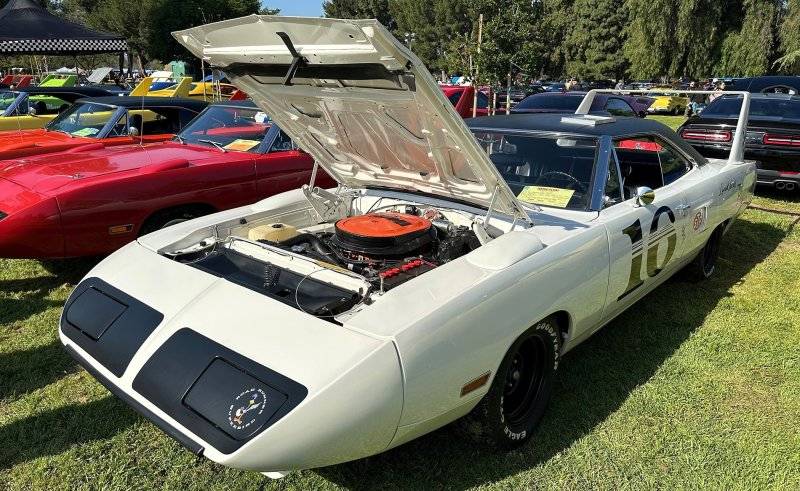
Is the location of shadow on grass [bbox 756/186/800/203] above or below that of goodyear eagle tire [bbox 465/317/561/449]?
below

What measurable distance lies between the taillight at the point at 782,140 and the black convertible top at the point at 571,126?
3555mm

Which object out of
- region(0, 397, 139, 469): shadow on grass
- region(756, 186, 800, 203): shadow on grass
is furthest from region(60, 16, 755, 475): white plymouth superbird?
region(756, 186, 800, 203): shadow on grass

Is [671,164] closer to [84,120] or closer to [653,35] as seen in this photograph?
[84,120]

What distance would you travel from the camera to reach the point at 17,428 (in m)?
2.62

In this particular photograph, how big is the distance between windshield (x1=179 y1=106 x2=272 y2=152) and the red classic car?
2.47 feet

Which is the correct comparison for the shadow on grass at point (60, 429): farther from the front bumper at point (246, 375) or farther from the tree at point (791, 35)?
the tree at point (791, 35)

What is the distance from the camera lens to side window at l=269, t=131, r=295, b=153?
201 inches

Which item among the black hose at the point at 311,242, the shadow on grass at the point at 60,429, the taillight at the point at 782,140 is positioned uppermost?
the black hose at the point at 311,242

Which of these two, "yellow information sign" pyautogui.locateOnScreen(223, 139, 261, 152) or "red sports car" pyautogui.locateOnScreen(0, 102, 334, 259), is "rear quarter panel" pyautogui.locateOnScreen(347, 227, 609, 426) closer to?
"red sports car" pyautogui.locateOnScreen(0, 102, 334, 259)

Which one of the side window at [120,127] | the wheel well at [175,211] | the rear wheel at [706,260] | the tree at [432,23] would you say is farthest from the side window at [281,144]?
the tree at [432,23]

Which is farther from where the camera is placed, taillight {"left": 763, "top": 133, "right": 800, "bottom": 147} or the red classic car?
taillight {"left": 763, "top": 133, "right": 800, "bottom": 147}

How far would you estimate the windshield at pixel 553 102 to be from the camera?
10.1m

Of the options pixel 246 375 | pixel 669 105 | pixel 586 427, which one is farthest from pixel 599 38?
pixel 246 375

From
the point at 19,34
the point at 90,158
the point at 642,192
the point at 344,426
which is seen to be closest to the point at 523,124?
the point at 642,192
